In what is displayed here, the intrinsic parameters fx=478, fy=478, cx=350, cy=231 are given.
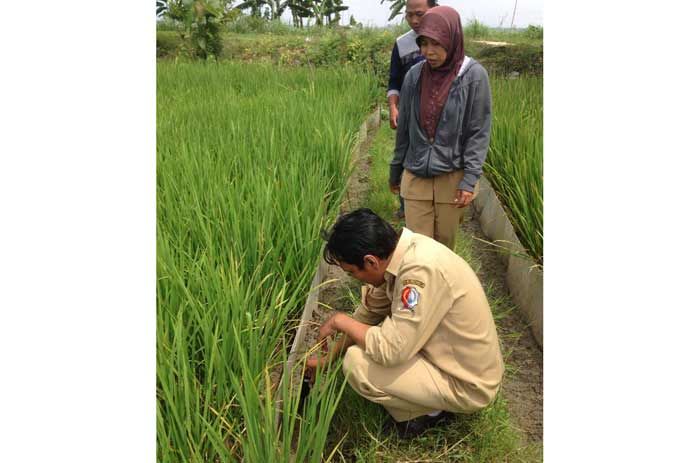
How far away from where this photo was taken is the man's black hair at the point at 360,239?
1240 millimetres

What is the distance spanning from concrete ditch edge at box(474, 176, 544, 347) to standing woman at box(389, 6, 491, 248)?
0.38 m

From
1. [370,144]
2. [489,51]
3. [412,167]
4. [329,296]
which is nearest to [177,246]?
[329,296]

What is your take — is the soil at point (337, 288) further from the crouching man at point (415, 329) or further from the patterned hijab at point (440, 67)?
the patterned hijab at point (440, 67)

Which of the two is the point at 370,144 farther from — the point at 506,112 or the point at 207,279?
the point at 207,279

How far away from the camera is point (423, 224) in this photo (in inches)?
81.0

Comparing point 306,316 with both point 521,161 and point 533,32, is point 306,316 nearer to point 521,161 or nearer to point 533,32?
point 521,161

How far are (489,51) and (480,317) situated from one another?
7.14 metres

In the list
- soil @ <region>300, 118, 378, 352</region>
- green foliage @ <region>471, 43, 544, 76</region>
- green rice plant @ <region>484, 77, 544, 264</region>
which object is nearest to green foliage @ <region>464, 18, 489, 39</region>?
green foliage @ <region>471, 43, 544, 76</region>

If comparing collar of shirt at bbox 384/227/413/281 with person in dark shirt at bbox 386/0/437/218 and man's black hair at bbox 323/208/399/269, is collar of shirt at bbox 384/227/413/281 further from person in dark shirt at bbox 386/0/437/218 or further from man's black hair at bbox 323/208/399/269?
person in dark shirt at bbox 386/0/437/218

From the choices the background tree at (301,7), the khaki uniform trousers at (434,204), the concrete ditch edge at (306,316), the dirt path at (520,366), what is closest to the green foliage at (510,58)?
the dirt path at (520,366)

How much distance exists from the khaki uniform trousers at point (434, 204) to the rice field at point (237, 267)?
0.41 m

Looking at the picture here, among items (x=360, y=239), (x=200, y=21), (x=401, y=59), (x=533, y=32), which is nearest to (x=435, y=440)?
(x=360, y=239)

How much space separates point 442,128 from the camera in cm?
184

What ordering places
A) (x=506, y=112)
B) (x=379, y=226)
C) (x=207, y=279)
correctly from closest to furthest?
(x=379, y=226)
(x=207, y=279)
(x=506, y=112)
